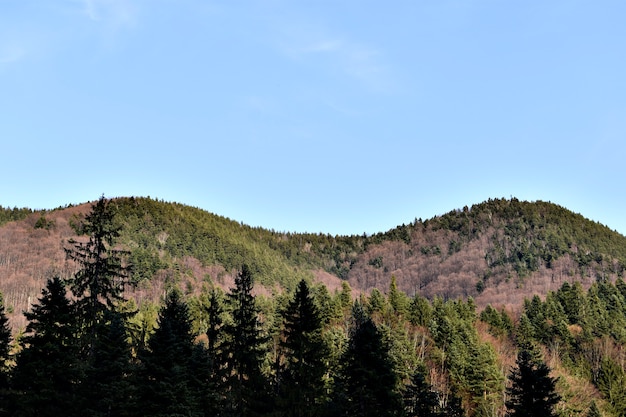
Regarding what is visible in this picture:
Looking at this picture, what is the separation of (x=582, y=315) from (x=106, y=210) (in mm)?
121533

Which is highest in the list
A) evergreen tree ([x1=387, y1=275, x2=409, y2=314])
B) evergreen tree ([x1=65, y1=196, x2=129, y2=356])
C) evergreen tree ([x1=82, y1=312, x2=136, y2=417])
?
evergreen tree ([x1=387, y1=275, x2=409, y2=314])

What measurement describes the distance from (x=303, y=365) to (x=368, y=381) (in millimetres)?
5058

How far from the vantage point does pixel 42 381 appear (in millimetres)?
31672

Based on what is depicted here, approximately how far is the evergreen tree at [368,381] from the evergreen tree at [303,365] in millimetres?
2588

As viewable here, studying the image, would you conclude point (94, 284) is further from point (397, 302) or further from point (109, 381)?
point (397, 302)

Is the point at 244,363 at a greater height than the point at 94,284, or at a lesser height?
lesser

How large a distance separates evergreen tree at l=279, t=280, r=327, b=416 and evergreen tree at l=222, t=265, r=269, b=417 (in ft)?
6.00

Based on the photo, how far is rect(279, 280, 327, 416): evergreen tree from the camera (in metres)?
37.0

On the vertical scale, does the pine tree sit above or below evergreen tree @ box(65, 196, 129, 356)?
below

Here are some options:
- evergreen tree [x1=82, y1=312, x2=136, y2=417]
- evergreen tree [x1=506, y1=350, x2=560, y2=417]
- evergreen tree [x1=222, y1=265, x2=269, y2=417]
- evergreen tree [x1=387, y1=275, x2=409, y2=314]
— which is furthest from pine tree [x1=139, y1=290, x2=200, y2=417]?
evergreen tree [x1=387, y1=275, x2=409, y2=314]

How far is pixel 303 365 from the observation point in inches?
1515

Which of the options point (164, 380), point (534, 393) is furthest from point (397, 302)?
point (164, 380)

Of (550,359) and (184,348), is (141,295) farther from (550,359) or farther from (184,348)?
(184,348)

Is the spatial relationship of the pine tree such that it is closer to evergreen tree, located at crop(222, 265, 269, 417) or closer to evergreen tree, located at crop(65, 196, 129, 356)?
evergreen tree, located at crop(222, 265, 269, 417)
